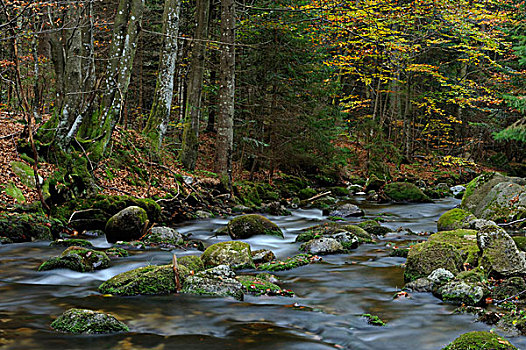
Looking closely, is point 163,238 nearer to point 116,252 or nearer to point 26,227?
point 116,252

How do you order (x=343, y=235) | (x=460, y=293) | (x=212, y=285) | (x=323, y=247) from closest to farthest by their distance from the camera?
1. (x=460, y=293)
2. (x=212, y=285)
3. (x=323, y=247)
4. (x=343, y=235)

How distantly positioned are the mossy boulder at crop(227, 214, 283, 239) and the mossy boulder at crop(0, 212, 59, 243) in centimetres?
367

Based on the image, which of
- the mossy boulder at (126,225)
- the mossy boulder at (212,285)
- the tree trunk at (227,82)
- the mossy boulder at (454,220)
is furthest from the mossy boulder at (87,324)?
the tree trunk at (227,82)

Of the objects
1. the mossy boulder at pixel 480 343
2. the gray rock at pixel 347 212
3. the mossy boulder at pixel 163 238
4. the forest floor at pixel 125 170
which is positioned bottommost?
the gray rock at pixel 347 212

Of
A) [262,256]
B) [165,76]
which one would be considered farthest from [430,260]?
[165,76]

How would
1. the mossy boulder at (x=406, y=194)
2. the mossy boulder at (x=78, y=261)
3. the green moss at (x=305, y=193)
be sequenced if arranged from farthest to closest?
the mossy boulder at (x=406, y=194) < the green moss at (x=305, y=193) < the mossy boulder at (x=78, y=261)

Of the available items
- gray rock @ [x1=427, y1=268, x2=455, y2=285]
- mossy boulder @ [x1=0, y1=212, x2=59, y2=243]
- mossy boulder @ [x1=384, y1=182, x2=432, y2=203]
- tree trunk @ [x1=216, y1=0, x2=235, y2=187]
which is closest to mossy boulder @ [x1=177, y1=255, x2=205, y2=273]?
gray rock @ [x1=427, y1=268, x2=455, y2=285]

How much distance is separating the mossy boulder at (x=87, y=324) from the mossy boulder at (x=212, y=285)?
1398mm

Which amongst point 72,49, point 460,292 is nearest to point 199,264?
point 460,292

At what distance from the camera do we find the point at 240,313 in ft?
16.4

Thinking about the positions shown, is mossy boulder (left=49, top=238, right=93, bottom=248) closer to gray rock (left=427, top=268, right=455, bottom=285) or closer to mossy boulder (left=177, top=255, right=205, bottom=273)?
mossy boulder (left=177, top=255, right=205, bottom=273)

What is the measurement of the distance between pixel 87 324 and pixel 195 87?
38.8 feet

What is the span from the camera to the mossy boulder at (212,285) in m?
5.50

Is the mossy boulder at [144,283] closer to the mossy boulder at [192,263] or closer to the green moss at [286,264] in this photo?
the mossy boulder at [192,263]
